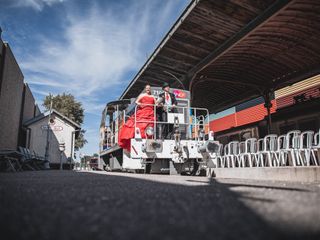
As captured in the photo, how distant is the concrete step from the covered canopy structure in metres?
3.74

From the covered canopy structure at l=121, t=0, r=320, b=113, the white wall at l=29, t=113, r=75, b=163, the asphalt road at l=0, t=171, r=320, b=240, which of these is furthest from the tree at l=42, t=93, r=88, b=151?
the asphalt road at l=0, t=171, r=320, b=240

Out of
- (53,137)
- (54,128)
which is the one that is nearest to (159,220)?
(53,137)

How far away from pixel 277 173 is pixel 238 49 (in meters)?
4.93

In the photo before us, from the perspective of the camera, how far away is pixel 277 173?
5.11m

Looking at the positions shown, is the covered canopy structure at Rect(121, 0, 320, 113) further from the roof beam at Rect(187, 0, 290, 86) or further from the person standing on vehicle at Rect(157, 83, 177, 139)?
the person standing on vehicle at Rect(157, 83, 177, 139)

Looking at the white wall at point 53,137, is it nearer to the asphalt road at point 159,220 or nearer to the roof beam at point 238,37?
the roof beam at point 238,37

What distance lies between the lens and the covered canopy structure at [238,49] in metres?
6.55

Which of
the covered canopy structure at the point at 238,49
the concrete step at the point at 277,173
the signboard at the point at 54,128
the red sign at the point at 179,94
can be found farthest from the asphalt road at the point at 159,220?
the signboard at the point at 54,128

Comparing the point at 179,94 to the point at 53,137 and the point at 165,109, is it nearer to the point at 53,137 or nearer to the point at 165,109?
the point at 165,109

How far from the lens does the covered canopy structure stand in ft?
21.5

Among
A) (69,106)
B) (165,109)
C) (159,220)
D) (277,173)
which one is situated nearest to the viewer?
(159,220)

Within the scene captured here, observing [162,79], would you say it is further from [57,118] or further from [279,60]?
[57,118]

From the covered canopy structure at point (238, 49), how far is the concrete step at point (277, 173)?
3.74 metres

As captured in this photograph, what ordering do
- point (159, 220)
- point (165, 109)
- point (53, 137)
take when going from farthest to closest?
point (53, 137) → point (165, 109) → point (159, 220)
